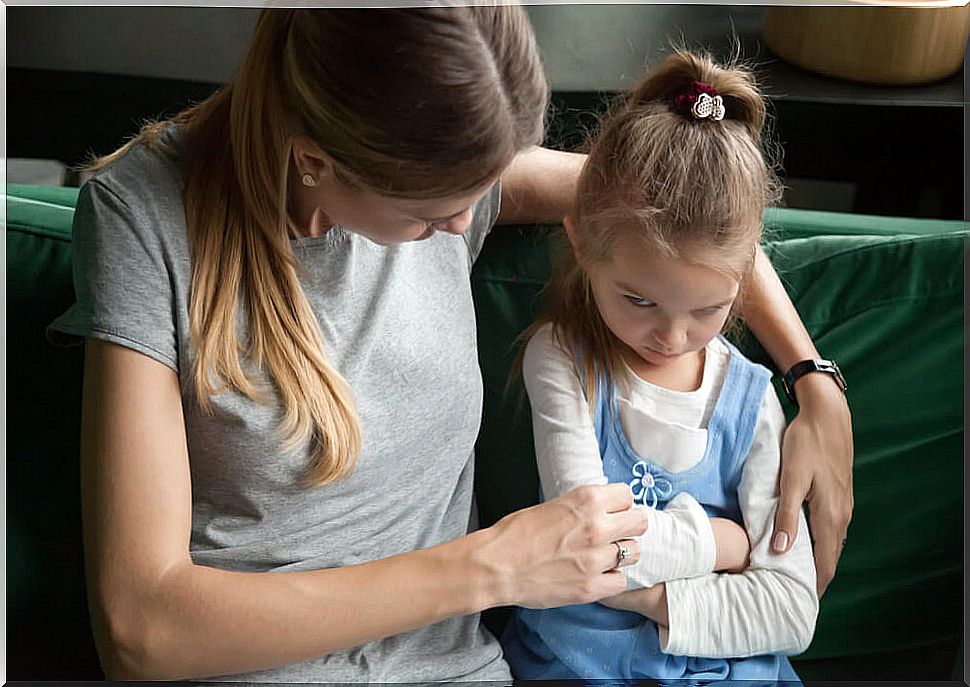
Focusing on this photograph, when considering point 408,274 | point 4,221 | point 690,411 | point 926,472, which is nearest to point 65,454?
point 4,221

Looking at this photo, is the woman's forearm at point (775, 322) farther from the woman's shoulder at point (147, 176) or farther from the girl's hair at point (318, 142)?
the woman's shoulder at point (147, 176)

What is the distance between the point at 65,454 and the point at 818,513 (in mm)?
540

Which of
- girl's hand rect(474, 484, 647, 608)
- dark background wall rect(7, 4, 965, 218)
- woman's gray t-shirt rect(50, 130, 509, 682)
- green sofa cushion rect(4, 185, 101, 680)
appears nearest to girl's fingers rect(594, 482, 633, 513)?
girl's hand rect(474, 484, 647, 608)

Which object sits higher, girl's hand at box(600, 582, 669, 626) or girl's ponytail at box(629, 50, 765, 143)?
girl's ponytail at box(629, 50, 765, 143)

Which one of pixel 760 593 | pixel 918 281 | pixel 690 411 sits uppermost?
pixel 918 281

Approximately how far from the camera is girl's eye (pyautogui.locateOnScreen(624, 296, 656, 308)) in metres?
0.65

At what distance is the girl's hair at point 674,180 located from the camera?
63 cm

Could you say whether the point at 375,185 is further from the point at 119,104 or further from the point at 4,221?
the point at 4,221

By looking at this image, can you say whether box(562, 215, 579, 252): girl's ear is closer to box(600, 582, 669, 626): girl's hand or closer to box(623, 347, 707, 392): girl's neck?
box(623, 347, 707, 392): girl's neck

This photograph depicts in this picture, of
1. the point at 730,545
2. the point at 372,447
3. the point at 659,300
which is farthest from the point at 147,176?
the point at 730,545

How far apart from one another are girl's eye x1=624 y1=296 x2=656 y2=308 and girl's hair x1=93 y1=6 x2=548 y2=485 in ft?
0.38

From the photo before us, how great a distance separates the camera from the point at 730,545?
68cm

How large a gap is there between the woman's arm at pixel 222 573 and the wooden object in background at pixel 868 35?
305mm

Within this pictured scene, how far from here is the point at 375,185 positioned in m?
0.59
